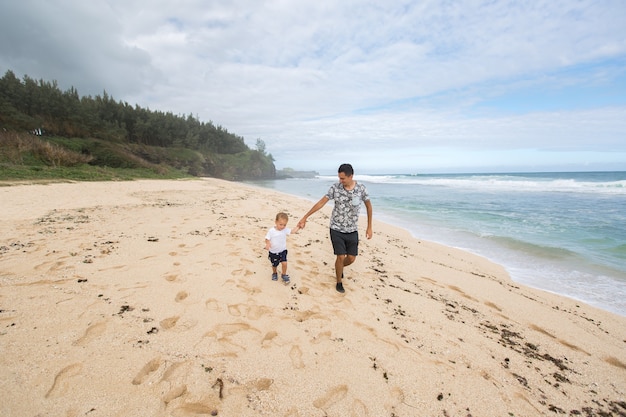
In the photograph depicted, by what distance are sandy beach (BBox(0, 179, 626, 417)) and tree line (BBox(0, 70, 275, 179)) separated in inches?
1319

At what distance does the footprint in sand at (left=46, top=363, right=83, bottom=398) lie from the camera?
6.90ft

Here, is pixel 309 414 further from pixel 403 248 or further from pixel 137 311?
pixel 403 248

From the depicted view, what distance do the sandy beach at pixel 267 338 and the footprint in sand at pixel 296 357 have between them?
0.03 m

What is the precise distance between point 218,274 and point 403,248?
577 cm

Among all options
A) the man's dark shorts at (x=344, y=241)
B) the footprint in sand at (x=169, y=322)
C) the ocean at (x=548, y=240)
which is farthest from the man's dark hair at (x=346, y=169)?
the ocean at (x=548, y=240)

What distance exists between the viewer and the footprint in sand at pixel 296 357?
276 cm

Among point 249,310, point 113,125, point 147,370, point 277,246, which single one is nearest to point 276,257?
point 277,246

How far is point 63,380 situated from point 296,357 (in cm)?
202

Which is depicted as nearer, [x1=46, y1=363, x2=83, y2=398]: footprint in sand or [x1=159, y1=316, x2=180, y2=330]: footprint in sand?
[x1=46, y1=363, x2=83, y2=398]: footprint in sand

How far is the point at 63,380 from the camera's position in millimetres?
2219

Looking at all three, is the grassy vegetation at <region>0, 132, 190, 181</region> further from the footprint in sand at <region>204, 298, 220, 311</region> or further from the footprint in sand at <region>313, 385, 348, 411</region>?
the footprint in sand at <region>313, 385, 348, 411</region>

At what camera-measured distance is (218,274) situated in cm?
449

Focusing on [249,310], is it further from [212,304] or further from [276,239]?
[276,239]

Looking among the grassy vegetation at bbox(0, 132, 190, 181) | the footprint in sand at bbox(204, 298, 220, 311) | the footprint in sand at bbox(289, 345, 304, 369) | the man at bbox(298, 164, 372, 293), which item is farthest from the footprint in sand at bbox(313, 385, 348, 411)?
the grassy vegetation at bbox(0, 132, 190, 181)
